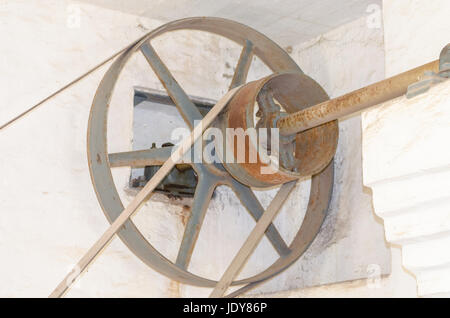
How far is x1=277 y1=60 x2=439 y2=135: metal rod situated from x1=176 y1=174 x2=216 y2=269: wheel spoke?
12.4 inches

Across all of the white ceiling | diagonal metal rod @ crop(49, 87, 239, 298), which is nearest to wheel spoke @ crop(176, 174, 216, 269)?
diagonal metal rod @ crop(49, 87, 239, 298)

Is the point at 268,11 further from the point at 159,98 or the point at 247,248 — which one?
the point at 247,248

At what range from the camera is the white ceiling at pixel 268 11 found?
2.51 metres

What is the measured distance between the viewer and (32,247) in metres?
2.28

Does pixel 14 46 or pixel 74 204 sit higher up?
pixel 14 46

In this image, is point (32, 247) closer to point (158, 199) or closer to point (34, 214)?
point (34, 214)

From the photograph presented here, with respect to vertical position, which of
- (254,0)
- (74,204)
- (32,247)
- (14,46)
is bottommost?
(32,247)

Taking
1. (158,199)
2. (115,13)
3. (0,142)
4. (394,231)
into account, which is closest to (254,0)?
(115,13)

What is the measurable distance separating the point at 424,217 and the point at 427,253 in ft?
0.23

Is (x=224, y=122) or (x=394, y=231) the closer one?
(x=394, y=231)

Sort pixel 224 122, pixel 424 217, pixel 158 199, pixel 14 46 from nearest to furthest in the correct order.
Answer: pixel 424 217
pixel 224 122
pixel 14 46
pixel 158 199

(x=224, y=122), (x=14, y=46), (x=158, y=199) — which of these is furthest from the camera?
(x=158, y=199)

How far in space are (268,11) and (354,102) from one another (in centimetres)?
77

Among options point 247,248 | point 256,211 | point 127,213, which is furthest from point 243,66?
point 127,213
